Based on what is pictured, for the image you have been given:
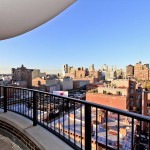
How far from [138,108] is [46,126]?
22695 millimetres

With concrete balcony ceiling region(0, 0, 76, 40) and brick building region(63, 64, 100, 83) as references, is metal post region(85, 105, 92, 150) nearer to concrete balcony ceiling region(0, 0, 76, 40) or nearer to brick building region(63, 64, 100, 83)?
concrete balcony ceiling region(0, 0, 76, 40)

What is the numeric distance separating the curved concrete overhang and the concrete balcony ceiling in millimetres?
1556

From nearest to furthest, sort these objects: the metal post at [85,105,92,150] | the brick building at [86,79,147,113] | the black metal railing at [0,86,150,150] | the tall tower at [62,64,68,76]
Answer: the black metal railing at [0,86,150,150] → the metal post at [85,105,92,150] → the brick building at [86,79,147,113] → the tall tower at [62,64,68,76]

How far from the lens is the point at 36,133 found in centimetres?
239

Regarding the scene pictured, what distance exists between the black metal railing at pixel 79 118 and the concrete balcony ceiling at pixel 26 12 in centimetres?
110

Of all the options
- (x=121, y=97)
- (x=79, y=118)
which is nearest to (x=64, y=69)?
(x=121, y=97)

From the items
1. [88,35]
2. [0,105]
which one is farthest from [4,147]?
[88,35]

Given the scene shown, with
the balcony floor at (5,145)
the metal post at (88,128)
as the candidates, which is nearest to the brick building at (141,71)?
the balcony floor at (5,145)

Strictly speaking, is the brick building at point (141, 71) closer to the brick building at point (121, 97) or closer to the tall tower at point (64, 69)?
the brick building at point (121, 97)

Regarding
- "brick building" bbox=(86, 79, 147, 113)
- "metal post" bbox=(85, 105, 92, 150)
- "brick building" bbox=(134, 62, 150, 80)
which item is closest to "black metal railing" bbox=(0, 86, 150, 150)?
"metal post" bbox=(85, 105, 92, 150)

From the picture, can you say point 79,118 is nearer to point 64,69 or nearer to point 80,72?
point 80,72

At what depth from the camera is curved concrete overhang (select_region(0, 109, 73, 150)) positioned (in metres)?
2.07

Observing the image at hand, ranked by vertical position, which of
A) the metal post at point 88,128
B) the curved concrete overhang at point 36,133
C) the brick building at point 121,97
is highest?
the metal post at point 88,128

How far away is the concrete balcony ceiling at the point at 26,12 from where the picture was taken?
2180 millimetres
